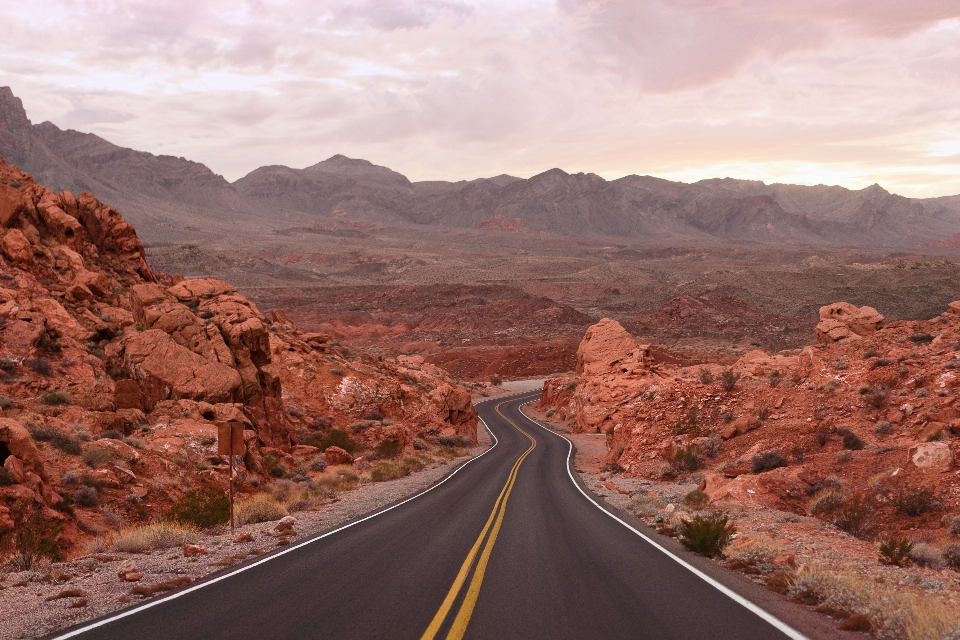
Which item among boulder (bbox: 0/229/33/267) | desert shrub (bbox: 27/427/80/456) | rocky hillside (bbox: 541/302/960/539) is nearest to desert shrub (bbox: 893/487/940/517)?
rocky hillside (bbox: 541/302/960/539)

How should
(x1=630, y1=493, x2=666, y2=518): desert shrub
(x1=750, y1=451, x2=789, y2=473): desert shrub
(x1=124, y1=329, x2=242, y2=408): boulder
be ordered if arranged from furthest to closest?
(x1=124, y1=329, x2=242, y2=408): boulder
(x1=750, y1=451, x2=789, y2=473): desert shrub
(x1=630, y1=493, x2=666, y2=518): desert shrub

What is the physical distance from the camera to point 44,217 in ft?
84.1

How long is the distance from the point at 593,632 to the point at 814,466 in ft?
43.1

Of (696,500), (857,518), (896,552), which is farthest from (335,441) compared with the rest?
(896,552)

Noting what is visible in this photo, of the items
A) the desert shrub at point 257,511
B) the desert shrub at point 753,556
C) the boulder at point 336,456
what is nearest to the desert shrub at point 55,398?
the desert shrub at point 257,511

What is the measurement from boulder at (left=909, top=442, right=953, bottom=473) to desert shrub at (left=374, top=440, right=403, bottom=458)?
2090cm

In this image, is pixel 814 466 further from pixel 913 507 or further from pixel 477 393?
pixel 477 393

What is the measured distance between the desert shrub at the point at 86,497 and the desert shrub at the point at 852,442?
18.3 meters

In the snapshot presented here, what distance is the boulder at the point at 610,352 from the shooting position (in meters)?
49.1

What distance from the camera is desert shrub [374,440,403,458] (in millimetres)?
30938

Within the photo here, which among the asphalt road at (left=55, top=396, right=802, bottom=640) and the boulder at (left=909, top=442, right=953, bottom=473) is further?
the boulder at (left=909, top=442, right=953, bottom=473)

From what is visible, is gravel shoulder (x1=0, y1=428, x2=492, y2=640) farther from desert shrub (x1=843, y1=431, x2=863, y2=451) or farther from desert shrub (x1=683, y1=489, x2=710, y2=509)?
desert shrub (x1=843, y1=431, x2=863, y2=451)

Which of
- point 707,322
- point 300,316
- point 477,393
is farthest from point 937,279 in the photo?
point 300,316

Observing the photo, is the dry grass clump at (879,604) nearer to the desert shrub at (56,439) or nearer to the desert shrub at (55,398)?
the desert shrub at (56,439)
